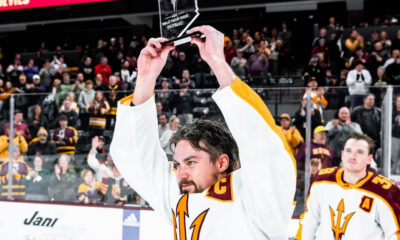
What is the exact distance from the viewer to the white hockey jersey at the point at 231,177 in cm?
117

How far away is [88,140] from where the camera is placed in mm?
5680

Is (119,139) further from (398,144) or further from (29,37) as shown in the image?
(29,37)

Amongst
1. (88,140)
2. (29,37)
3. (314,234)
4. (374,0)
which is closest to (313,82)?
(88,140)

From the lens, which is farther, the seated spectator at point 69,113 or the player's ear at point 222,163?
the seated spectator at point 69,113

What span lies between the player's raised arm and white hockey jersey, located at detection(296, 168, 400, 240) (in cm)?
242

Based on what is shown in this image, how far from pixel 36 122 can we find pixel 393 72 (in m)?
5.45

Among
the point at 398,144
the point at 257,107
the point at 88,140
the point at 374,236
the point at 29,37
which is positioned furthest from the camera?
the point at 29,37

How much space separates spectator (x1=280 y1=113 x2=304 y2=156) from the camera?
4.98m

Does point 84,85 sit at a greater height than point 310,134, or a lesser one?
greater

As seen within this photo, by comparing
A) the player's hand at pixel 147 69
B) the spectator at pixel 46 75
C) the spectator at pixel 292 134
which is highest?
the spectator at pixel 46 75

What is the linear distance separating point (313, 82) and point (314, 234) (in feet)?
13.5

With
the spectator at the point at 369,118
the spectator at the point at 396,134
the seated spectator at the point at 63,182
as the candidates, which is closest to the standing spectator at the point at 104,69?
the seated spectator at the point at 63,182

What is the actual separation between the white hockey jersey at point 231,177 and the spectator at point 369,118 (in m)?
3.83

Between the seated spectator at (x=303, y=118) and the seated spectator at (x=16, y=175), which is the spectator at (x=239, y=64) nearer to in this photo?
the seated spectator at (x=303, y=118)
